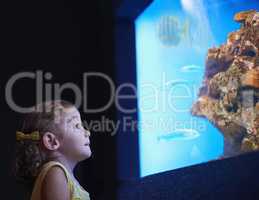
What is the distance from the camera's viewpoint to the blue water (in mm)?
2012

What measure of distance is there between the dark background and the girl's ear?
35.0 inches

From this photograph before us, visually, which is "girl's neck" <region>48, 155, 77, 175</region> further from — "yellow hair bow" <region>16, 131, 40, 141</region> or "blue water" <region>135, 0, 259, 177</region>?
"blue water" <region>135, 0, 259, 177</region>

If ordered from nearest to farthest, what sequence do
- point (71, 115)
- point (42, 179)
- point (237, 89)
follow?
point (42, 179)
point (71, 115)
point (237, 89)

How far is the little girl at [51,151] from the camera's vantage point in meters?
0.98

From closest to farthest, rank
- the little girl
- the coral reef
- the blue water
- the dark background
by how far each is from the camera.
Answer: the little girl
the dark background
the blue water
the coral reef

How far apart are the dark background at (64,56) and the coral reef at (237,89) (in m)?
0.66

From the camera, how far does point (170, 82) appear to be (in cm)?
206

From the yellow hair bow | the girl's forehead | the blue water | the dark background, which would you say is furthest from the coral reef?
the yellow hair bow

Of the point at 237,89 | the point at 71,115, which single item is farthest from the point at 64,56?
the point at 237,89

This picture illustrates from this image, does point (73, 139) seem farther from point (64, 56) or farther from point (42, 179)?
point (64, 56)

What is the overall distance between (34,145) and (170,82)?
116 cm

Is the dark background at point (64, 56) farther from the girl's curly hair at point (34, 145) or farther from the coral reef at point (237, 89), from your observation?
the girl's curly hair at point (34, 145)

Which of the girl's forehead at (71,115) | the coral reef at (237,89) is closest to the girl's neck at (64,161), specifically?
the girl's forehead at (71,115)

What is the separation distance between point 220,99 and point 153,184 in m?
0.72
